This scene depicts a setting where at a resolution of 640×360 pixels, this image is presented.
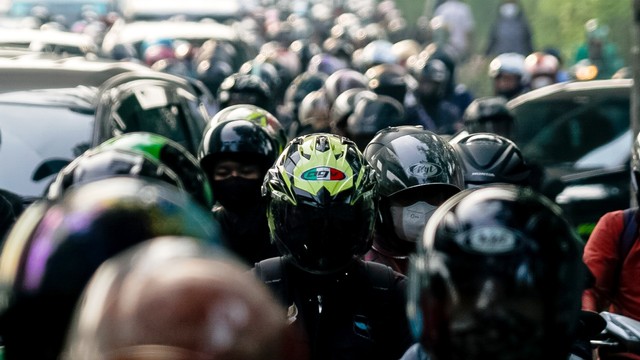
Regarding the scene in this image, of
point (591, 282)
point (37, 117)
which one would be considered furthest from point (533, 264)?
point (37, 117)

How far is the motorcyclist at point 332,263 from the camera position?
16.5ft

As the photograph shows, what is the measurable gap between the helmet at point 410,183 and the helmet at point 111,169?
166cm

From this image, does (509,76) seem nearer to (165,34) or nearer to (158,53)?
(158,53)

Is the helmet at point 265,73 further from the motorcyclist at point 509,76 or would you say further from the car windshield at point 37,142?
the car windshield at point 37,142

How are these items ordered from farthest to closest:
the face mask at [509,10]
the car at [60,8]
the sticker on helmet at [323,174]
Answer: the car at [60,8] → the face mask at [509,10] → the sticker on helmet at [323,174]

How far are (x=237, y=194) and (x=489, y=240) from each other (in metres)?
4.11

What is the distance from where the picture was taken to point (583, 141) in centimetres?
1230

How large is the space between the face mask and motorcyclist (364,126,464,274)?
49.4ft

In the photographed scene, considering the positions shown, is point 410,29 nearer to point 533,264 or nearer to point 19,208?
point 19,208

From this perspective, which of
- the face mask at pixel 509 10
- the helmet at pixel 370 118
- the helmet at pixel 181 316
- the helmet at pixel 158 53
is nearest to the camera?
the helmet at pixel 181 316

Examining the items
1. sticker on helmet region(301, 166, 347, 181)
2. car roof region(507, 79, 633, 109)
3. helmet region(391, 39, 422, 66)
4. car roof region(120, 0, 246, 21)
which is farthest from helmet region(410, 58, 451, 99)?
car roof region(120, 0, 246, 21)

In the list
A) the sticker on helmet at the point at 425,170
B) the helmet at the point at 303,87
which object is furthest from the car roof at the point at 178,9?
the sticker on helmet at the point at 425,170

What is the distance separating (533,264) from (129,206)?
2.99 feet

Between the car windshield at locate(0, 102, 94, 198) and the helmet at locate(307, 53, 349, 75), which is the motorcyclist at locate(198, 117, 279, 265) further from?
the helmet at locate(307, 53, 349, 75)
